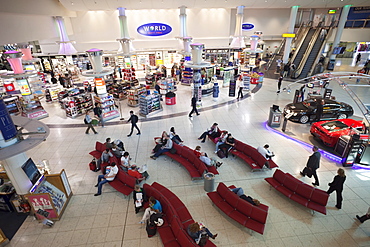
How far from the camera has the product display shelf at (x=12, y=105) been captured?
14.0m

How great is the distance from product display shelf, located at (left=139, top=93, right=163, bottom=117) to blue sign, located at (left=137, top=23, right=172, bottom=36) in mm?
12525

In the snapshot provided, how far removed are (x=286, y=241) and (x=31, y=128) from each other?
7.44 metres

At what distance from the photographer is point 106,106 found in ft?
44.1

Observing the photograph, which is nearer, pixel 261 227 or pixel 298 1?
pixel 261 227

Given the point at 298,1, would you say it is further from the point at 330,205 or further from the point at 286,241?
the point at 286,241

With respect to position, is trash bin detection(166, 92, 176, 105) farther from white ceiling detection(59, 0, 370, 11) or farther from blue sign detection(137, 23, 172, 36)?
blue sign detection(137, 23, 172, 36)

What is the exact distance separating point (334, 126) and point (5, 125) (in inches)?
482

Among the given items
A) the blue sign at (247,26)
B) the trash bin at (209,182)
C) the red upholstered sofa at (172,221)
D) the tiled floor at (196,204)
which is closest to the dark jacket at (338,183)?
the tiled floor at (196,204)

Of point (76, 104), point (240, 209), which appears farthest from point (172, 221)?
point (76, 104)

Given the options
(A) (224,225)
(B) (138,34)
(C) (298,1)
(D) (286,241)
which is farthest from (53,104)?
(C) (298,1)

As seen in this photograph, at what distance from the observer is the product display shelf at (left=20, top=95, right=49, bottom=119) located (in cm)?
1388

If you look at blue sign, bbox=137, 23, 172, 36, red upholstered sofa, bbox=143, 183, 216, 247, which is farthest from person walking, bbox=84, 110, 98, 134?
blue sign, bbox=137, 23, 172, 36

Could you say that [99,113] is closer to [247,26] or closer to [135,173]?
[135,173]

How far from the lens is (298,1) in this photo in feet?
67.0
